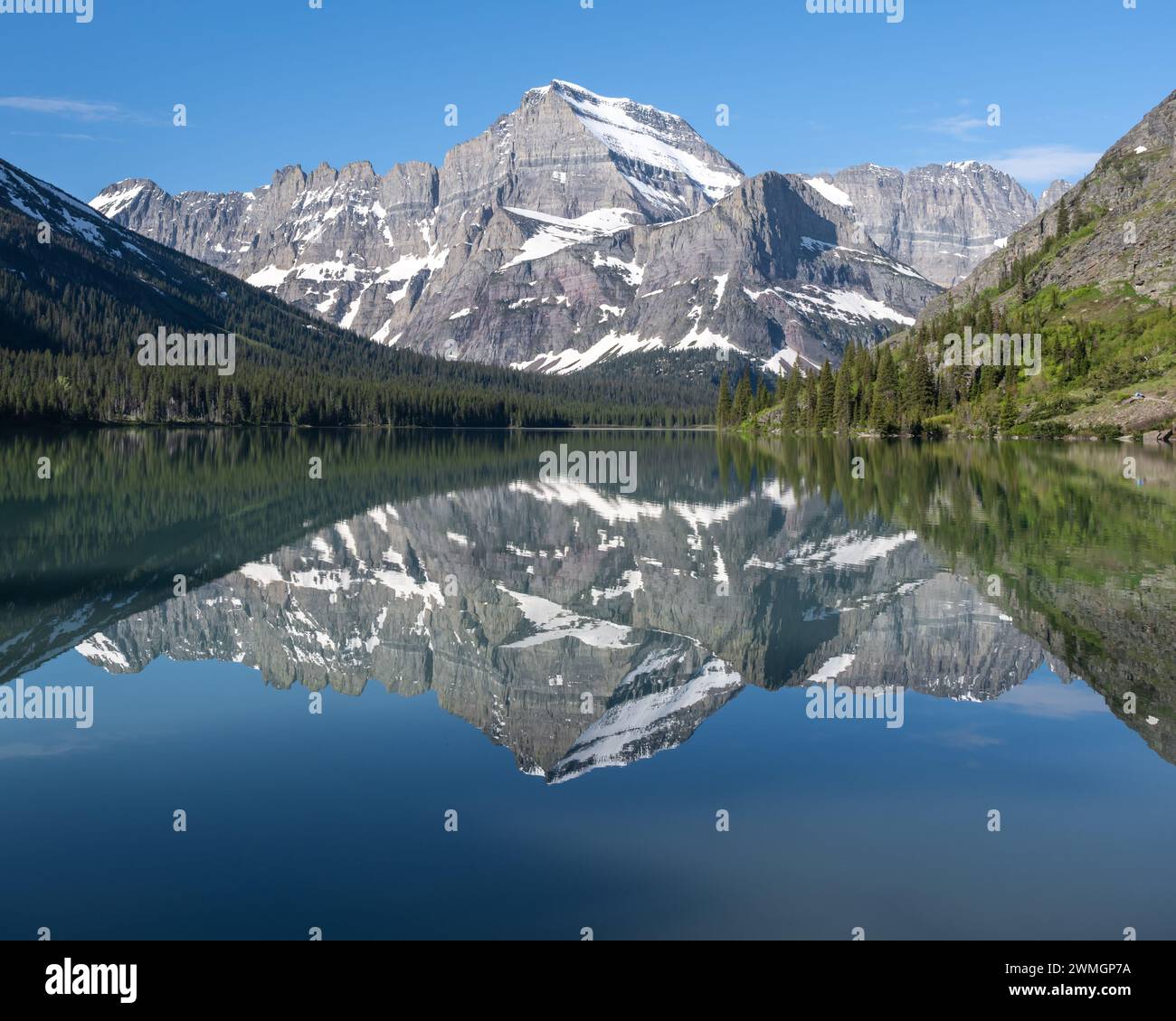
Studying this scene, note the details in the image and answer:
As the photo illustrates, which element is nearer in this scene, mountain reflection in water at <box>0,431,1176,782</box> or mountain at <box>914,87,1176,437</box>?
mountain reflection in water at <box>0,431,1176,782</box>

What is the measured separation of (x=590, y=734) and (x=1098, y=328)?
15535 cm

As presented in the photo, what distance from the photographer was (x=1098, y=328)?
149 m

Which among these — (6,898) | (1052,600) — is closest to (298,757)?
(6,898)

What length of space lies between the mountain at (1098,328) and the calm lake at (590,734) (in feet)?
322

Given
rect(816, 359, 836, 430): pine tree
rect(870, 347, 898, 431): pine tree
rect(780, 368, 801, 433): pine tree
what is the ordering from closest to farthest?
1. rect(870, 347, 898, 431): pine tree
2. rect(816, 359, 836, 430): pine tree
3. rect(780, 368, 801, 433): pine tree

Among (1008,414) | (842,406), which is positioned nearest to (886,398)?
(842,406)

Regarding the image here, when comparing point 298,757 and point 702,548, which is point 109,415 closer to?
point 702,548

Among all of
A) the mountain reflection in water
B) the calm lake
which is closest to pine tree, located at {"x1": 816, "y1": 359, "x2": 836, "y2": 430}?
the mountain reflection in water

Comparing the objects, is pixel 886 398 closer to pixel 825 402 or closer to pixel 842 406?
pixel 842 406

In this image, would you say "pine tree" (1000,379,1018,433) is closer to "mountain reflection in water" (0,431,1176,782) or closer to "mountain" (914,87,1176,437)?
"mountain" (914,87,1176,437)

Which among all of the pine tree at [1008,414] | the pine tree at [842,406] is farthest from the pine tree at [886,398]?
the pine tree at [1008,414]

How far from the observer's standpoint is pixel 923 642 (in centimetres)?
2203

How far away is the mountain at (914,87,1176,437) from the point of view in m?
128

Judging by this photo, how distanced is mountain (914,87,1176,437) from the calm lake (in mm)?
98099
